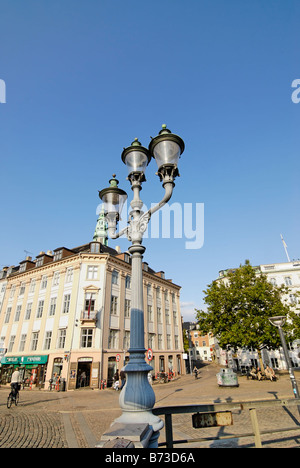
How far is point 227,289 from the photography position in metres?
26.1

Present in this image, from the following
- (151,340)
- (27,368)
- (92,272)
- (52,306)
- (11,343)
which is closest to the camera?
(27,368)

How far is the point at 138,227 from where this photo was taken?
583 cm

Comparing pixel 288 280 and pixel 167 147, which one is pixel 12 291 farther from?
pixel 288 280

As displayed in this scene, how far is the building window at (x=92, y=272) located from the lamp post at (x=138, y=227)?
21.8 m

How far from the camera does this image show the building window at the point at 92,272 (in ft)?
92.2

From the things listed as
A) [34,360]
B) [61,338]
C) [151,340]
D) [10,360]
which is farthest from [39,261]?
[151,340]

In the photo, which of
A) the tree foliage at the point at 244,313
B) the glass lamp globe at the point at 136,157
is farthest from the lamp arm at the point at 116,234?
the tree foliage at the point at 244,313

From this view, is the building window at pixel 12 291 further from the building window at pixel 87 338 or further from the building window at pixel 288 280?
the building window at pixel 288 280

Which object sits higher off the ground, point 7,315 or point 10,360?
point 7,315

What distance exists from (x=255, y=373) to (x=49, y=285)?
79.0ft

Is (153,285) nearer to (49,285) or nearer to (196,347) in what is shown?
(49,285)

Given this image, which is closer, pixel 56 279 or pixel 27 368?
pixel 27 368

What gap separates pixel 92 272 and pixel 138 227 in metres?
23.7

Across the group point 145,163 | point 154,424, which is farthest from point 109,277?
point 154,424
